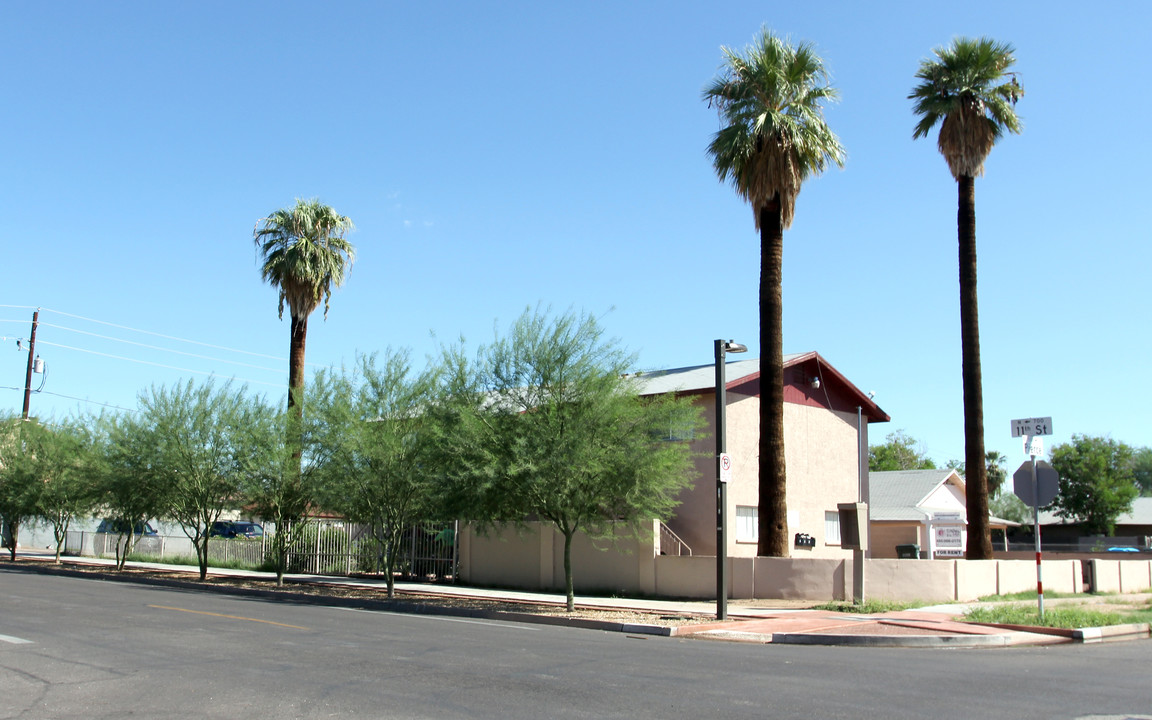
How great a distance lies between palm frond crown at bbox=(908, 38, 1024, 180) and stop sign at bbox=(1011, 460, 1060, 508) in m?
12.6

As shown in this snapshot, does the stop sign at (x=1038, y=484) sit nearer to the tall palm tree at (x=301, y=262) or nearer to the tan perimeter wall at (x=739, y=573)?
the tan perimeter wall at (x=739, y=573)

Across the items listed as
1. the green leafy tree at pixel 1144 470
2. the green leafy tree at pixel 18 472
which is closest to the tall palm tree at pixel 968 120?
the green leafy tree at pixel 18 472

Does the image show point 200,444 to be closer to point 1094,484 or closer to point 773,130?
point 773,130

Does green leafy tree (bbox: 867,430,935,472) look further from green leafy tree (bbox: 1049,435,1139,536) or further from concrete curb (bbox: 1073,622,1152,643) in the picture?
concrete curb (bbox: 1073,622,1152,643)

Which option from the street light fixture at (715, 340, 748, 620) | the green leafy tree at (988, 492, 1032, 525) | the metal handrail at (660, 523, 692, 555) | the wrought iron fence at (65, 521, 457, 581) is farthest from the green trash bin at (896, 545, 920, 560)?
the green leafy tree at (988, 492, 1032, 525)

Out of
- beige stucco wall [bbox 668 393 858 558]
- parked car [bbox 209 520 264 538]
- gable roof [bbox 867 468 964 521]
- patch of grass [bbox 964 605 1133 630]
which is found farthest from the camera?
parked car [bbox 209 520 264 538]

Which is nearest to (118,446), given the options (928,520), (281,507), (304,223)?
(281,507)

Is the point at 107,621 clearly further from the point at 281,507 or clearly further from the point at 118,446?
the point at 118,446

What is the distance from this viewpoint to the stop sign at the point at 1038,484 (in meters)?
17.1

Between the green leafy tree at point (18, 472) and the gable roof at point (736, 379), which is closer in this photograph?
the gable roof at point (736, 379)

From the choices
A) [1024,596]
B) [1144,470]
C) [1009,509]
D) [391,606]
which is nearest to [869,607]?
[1024,596]

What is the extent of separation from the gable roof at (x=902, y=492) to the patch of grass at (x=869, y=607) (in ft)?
61.3

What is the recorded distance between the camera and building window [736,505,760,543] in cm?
2797

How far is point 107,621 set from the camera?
16.3 metres
